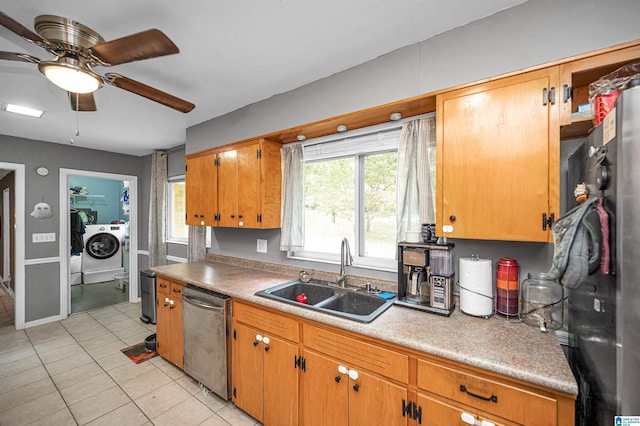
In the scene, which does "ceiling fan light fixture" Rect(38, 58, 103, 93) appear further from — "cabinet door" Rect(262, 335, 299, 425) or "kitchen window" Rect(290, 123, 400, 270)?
"cabinet door" Rect(262, 335, 299, 425)

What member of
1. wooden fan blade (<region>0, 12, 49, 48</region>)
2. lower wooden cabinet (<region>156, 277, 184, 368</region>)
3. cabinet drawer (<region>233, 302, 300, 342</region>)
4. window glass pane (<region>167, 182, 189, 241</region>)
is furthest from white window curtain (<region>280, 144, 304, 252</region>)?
window glass pane (<region>167, 182, 189, 241</region>)

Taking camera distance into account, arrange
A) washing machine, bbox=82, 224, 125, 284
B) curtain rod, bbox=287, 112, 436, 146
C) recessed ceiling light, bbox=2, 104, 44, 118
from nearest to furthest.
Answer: curtain rod, bbox=287, 112, 436, 146 < recessed ceiling light, bbox=2, 104, 44, 118 < washing machine, bbox=82, 224, 125, 284

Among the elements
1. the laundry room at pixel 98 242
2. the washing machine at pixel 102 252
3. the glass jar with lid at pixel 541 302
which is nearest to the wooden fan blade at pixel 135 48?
the glass jar with lid at pixel 541 302

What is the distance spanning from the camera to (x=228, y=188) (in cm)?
270

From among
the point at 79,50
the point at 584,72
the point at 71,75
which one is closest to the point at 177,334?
the point at 71,75

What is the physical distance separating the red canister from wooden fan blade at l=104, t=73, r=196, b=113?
2.29 metres

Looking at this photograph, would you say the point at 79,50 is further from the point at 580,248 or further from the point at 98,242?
the point at 98,242

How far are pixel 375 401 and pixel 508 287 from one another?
3.06ft

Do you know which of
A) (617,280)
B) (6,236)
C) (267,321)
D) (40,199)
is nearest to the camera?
(617,280)

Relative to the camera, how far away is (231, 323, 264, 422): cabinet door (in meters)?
1.84

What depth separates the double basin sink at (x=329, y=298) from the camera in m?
1.74

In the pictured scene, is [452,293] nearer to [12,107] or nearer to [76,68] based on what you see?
[76,68]

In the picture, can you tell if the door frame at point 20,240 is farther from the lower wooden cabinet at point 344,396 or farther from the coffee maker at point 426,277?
the coffee maker at point 426,277

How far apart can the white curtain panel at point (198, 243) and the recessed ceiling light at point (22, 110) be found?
1916 millimetres
